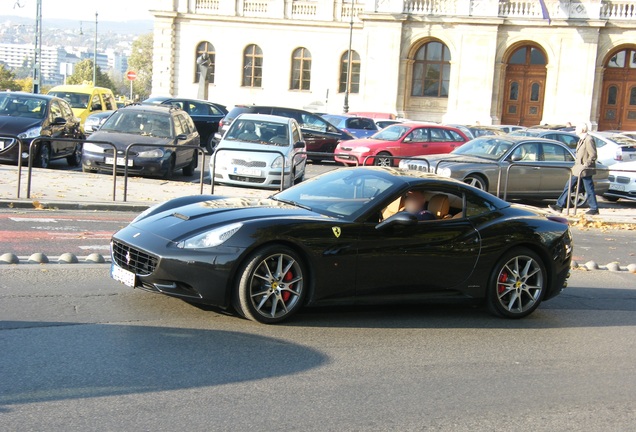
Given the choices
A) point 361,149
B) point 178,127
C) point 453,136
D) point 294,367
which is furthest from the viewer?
point 453,136

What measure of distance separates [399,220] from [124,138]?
12.3 metres

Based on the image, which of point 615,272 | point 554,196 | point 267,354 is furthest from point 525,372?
point 554,196

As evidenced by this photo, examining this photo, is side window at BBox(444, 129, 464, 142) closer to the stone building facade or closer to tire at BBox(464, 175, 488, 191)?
tire at BBox(464, 175, 488, 191)

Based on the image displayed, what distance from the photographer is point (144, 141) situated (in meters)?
19.2

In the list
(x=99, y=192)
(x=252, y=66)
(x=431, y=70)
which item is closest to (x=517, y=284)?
(x=99, y=192)

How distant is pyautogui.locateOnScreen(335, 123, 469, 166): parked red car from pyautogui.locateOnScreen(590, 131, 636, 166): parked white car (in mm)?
4270

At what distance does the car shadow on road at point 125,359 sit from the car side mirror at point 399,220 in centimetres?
157

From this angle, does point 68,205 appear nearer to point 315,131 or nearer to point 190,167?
point 190,167

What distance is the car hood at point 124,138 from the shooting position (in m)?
18.8

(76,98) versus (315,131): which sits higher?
(76,98)

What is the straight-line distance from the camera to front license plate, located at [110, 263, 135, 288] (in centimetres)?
743

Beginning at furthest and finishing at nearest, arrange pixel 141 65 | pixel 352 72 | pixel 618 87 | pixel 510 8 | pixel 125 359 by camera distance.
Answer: pixel 141 65 → pixel 352 72 → pixel 618 87 → pixel 510 8 → pixel 125 359

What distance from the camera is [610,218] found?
18.8m

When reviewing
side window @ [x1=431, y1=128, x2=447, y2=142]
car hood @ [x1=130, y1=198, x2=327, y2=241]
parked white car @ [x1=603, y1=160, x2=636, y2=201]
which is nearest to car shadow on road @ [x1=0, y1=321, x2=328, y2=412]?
car hood @ [x1=130, y1=198, x2=327, y2=241]
